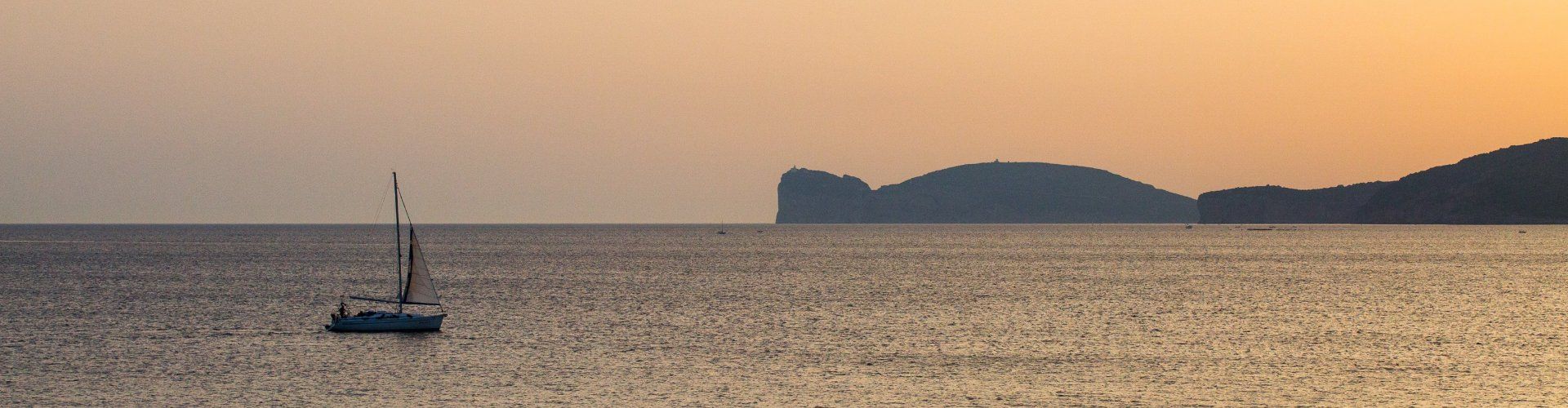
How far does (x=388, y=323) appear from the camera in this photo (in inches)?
2938

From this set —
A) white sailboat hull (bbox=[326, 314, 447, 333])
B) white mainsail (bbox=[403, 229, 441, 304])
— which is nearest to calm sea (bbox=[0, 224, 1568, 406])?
white sailboat hull (bbox=[326, 314, 447, 333])

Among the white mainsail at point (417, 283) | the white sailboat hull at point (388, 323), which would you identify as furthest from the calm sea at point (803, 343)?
the white mainsail at point (417, 283)

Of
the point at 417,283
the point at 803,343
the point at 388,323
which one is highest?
the point at 417,283

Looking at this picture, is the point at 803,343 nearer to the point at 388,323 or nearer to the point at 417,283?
the point at 388,323

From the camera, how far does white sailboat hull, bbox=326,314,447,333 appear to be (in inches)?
2936

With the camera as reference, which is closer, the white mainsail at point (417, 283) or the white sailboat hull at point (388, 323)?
the white sailboat hull at point (388, 323)

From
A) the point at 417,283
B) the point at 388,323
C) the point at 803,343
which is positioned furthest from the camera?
the point at 417,283

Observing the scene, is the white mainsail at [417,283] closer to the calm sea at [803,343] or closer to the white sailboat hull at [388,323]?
the white sailboat hull at [388,323]

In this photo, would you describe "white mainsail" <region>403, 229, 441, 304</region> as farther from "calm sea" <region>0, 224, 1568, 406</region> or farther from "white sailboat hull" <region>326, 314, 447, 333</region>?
"calm sea" <region>0, 224, 1568, 406</region>

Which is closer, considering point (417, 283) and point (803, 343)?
point (803, 343)

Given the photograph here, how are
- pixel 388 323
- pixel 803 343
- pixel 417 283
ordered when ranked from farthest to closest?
1. pixel 417 283
2. pixel 388 323
3. pixel 803 343

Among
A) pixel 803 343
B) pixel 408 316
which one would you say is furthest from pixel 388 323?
pixel 803 343

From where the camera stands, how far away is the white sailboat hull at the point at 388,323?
7456 centimetres

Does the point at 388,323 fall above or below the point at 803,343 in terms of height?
above
